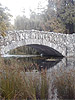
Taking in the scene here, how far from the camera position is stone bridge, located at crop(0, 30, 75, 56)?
28.7 feet

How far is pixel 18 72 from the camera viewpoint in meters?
2.56

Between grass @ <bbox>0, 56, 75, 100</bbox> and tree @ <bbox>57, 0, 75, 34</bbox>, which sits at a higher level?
tree @ <bbox>57, 0, 75, 34</bbox>

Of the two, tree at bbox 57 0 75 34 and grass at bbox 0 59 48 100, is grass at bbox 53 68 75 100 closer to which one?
grass at bbox 0 59 48 100

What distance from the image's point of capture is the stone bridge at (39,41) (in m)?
8.74

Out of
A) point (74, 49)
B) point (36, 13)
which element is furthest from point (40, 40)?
point (36, 13)

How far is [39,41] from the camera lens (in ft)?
33.8

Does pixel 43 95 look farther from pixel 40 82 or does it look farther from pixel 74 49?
pixel 74 49

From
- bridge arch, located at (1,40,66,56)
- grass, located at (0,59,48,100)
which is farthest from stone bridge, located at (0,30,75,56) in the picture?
grass, located at (0,59,48,100)

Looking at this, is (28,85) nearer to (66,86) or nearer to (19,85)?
(19,85)

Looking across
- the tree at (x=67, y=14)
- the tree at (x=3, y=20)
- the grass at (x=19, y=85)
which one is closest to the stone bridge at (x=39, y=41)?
the tree at (x=3, y=20)

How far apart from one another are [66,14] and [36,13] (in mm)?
5413

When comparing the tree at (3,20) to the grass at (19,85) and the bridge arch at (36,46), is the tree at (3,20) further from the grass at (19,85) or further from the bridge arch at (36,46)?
the bridge arch at (36,46)

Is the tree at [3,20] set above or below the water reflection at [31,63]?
above

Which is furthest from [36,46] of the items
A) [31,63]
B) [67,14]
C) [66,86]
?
[66,86]
